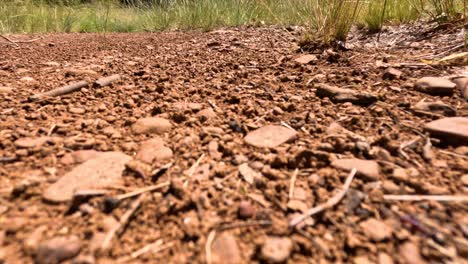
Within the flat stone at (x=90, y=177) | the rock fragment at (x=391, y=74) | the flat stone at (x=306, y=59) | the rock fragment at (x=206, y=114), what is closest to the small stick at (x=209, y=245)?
the flat stone at (x=90, y=177)

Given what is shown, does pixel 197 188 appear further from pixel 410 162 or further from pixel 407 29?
pixel 407 29

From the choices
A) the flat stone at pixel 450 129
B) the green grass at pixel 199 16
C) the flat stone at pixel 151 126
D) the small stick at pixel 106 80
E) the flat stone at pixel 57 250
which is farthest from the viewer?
the green grass at pixel 199 16

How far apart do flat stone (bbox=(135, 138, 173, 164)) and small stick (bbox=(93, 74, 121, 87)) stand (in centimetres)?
59

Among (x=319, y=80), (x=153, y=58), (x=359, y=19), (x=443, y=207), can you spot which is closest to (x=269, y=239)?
(x=443, y=207)

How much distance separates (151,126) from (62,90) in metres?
0.52

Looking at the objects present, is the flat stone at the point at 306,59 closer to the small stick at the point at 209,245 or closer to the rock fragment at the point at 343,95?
the rock fragment at the point at 343,95

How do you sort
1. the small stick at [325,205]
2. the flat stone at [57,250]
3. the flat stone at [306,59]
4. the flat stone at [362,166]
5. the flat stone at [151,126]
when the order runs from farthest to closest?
the flat stone at [306,59], the flat stone at [151,126], the flat stone at [362,166], the small stick at [325,205], the flat stone at [57,250]

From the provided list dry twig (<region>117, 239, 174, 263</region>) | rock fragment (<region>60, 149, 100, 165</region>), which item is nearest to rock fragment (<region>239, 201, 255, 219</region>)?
dry twig (<region>117, 239, 174, 263</region>)

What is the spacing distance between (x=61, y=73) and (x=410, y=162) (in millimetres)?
1557

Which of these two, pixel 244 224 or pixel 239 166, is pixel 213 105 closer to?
pixel 239 166

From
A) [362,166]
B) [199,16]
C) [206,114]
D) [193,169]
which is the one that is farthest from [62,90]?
[199,16]

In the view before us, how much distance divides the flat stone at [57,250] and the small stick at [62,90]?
2.74 ft

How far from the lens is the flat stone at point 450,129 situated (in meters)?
0.92

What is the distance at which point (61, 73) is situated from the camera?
1635 mm
